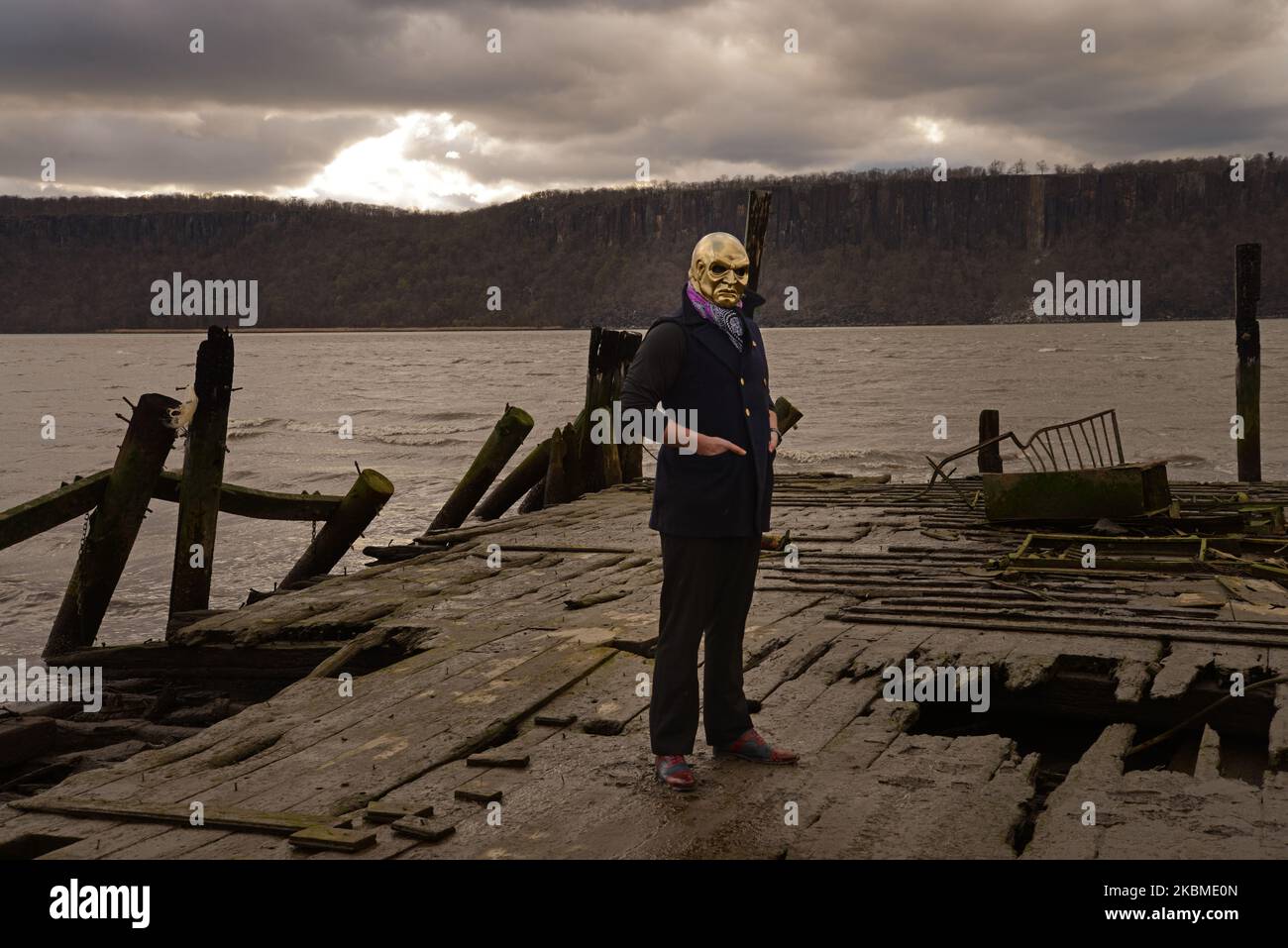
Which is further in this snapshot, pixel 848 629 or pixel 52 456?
pixel 52 456

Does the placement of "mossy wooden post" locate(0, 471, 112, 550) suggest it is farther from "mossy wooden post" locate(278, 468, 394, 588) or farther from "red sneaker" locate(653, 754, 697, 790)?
"red sneaker" locate(653, 754, 697, 790)

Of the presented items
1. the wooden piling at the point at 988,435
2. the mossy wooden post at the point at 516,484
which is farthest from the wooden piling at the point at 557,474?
the wooden piling at the point at 988,435

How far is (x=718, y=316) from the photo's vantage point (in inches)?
177

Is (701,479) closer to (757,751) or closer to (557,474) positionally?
(757,751)

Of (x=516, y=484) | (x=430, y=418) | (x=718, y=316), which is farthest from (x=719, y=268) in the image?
(x=430, y=418)

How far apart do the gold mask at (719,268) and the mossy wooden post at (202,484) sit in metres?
6.46

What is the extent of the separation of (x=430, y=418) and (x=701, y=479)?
137ft

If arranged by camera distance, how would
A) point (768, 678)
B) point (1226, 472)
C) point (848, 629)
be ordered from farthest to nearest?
1. point (1226, 472)
2. point (848, 629)
3. point (768, 678)

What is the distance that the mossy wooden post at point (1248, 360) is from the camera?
1653 centimetres
